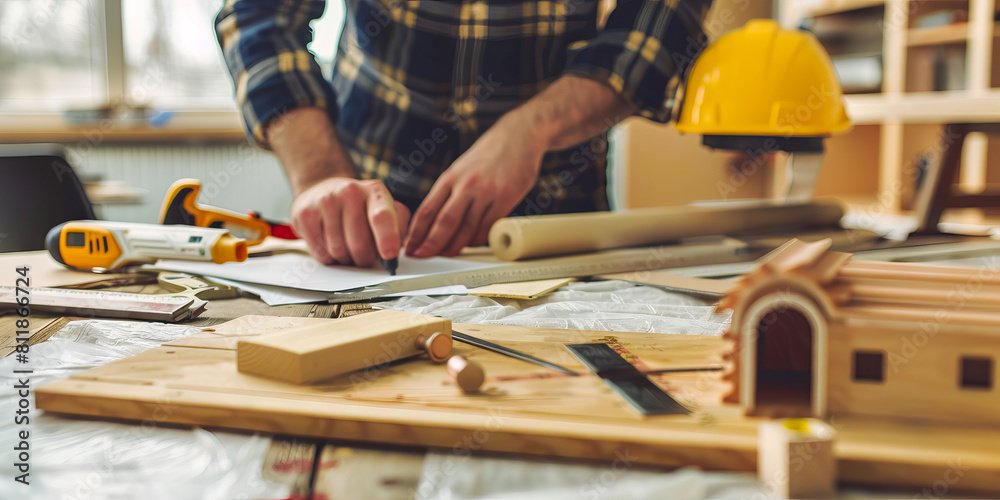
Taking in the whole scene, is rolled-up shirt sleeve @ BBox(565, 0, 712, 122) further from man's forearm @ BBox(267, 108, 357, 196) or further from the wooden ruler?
the wooden ruler

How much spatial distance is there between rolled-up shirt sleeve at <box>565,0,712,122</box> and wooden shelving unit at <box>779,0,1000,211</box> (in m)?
1.57

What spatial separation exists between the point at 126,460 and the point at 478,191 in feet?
2.29

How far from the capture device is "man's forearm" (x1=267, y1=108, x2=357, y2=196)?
3.90ft

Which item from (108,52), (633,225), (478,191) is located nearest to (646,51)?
(633,225)

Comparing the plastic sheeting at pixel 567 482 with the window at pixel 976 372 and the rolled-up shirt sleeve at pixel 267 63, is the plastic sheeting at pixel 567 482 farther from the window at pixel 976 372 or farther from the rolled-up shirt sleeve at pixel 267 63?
the rolled-up shirt sleeve at pixel 267 63

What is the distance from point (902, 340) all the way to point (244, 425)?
16.8 inches

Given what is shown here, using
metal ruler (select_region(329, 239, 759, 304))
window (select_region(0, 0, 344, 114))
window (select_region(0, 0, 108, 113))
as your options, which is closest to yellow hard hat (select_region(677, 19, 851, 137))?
metal ruler (select_region(329, 239, 759, 304))

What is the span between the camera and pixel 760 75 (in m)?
1.14

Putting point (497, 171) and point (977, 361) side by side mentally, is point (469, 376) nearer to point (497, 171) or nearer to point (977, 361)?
point (977, 361)

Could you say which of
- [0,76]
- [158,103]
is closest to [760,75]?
[158,103]

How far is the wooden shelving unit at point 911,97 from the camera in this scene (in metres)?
2.44

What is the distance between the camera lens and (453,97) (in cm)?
138

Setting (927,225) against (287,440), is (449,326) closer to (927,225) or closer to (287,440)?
(287,440)

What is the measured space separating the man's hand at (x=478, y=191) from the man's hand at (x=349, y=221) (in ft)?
0.34
